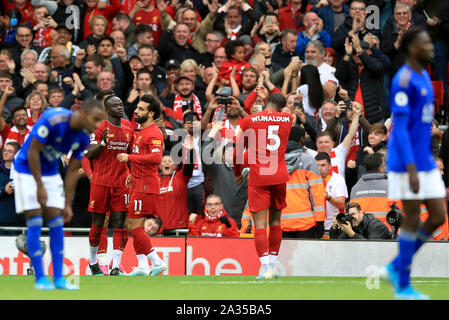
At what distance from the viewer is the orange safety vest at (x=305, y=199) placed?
14.1 m

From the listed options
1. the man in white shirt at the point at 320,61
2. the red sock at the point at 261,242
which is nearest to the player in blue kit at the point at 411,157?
the red sock at the point at 261,242

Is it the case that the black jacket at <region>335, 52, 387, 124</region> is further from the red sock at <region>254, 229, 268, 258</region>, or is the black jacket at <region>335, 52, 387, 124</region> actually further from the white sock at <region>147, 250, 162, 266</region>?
the white sock at <region>147, 250, 162, 266</region>

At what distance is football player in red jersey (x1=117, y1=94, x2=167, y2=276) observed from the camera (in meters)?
12.8

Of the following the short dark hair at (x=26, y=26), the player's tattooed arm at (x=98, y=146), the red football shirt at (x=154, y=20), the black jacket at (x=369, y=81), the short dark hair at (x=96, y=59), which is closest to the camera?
the player's tattooed arm at (x=98, y=146)

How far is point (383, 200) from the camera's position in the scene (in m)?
14.4

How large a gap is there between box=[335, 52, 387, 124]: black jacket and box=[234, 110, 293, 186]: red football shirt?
5103mm

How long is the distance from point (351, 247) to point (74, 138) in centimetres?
607

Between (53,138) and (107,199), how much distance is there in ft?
12.9

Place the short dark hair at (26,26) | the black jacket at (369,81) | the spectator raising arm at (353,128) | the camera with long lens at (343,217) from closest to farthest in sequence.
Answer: the camera with long lens at (343,217), the spectator raising arm at (353,128), the black jacket at (369,81), the short dark hair at (26,26)

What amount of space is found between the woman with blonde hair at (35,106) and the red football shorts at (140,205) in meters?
4.73

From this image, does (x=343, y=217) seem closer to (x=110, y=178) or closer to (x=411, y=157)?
(x=110, y=178)

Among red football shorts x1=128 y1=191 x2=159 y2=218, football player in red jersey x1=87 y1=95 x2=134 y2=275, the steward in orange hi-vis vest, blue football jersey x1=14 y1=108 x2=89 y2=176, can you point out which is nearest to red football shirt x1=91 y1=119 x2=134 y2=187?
football player in red jersey x1=87 y1=95 x2=134 y2=275

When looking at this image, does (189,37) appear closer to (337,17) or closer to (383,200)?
(337,17)

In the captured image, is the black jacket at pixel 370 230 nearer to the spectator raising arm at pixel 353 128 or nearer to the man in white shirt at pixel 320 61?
the spectator raising arm at pixel 353 128
